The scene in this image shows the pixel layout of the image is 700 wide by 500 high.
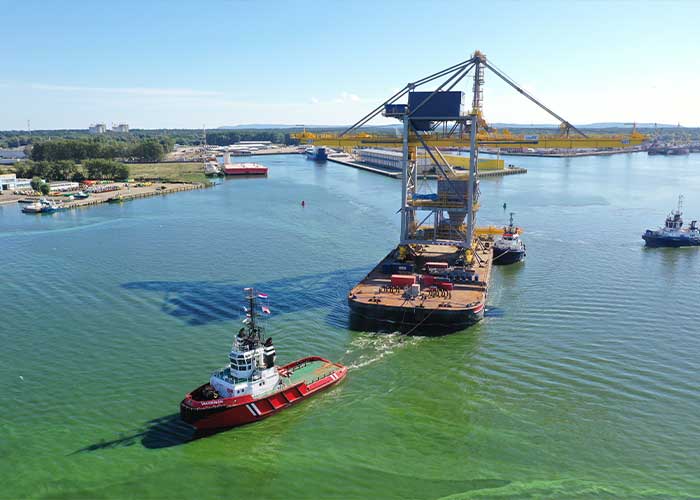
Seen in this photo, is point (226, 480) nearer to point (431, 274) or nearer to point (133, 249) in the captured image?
point (431, 274)

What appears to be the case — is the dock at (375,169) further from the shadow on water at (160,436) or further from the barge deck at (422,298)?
the shadow on water at (160,436)

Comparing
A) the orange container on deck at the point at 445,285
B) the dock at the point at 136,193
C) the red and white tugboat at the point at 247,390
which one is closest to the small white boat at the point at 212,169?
the dock at the point at 136,193

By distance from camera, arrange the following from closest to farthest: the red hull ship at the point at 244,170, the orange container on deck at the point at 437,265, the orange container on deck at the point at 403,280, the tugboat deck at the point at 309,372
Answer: the tugboat deck at the point at 309,372 < the orange container on deck at the point at 403,280 < the orange container on deck at the point at 437,265 < the red hull ship at the point at 244,170

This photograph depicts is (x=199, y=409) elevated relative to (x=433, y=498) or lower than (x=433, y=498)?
elevated

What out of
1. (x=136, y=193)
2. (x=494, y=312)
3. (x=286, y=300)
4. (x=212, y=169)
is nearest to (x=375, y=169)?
(x=212, y=169)

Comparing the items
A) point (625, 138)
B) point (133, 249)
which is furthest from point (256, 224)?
point (625, 138)

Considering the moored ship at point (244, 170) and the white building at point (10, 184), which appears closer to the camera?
the white building at point (10, 184)
